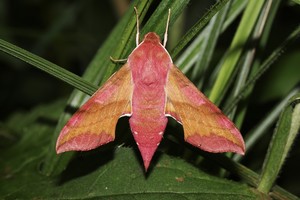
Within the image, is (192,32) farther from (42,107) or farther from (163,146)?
(42,107)

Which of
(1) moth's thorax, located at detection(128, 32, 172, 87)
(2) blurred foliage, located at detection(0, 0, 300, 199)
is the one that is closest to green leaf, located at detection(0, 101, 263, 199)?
(2) blurred foliage, located at detection(0, 0, 300, 199)

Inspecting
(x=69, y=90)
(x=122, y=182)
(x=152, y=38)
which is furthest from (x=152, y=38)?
(x=69, y=90)

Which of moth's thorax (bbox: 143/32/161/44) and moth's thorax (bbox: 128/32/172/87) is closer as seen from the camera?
moth's thorax (bbox: 143/32/161/44)

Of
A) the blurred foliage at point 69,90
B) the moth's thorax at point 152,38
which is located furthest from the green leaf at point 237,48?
the moth's thorax at point 152,38

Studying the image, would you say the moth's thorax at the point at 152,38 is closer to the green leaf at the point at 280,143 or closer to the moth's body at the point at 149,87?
the moth's body at the point at 149,87

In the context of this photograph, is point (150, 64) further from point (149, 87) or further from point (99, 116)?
point (99, 116)

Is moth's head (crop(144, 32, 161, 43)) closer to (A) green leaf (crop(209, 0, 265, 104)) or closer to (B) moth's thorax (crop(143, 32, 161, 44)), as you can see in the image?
(B) moth's thorax (crop(143, 32, 161, 44))

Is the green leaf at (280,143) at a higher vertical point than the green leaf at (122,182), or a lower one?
higher
